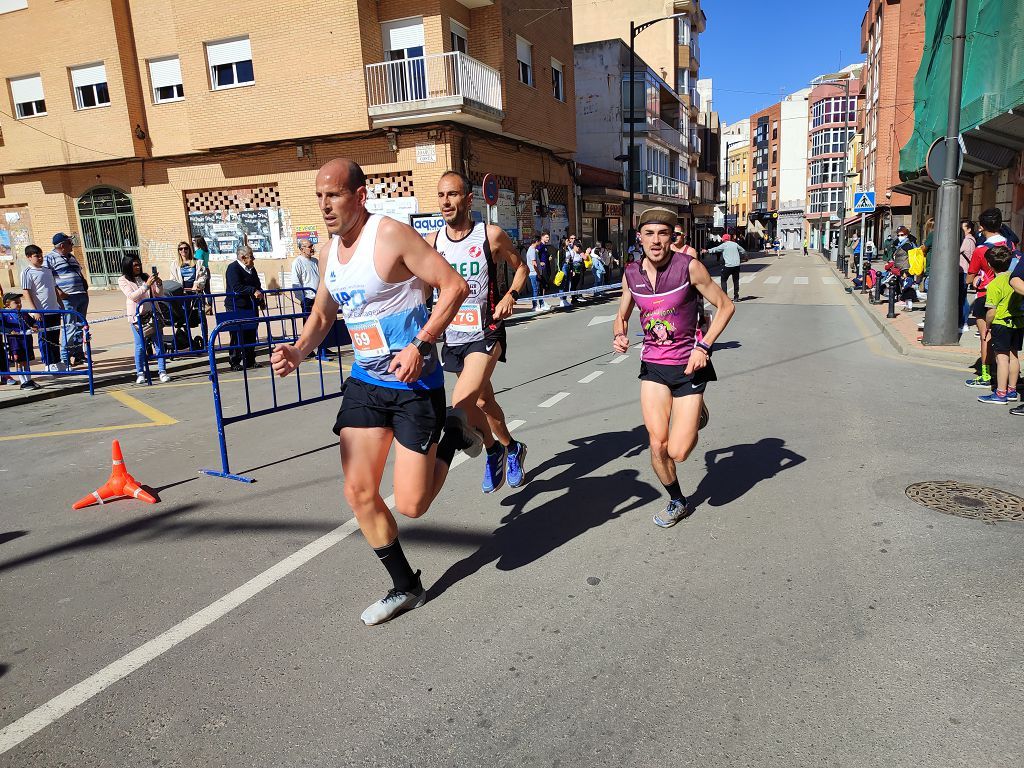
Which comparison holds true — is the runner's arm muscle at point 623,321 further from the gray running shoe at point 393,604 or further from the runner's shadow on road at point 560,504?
the gray running shoe at point 393,604

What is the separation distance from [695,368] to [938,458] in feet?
8.82

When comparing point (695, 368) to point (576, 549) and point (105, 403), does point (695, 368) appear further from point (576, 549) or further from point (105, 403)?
point (105, 403)

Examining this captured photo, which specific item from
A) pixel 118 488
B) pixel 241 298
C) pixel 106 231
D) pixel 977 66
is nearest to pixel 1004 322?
pixel 118 488

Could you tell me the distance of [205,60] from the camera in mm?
21328

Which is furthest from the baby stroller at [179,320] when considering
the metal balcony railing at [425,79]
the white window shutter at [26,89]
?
the white window shutter at [26,89]

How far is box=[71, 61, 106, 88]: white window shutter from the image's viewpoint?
22.9 meters

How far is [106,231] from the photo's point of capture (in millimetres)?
24281

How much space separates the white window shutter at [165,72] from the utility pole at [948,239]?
21345 mm

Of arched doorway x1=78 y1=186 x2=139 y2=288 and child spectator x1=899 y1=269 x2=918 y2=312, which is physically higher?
arched doorway x1=78 y1=186 x2=139 y2=288

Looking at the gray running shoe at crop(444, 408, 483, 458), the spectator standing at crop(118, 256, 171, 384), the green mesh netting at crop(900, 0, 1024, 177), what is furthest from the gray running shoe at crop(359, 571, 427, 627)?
the green mesh netting at crop(900, 0, 1024, 177)

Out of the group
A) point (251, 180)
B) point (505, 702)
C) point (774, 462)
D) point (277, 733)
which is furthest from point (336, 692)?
point (251, 180)

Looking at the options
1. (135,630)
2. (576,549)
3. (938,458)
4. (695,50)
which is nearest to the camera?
(135,630)

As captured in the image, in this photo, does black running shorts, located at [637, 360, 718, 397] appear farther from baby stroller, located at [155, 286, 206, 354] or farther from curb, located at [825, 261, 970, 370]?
baby stroller, located at [155, 286, 206, 354]

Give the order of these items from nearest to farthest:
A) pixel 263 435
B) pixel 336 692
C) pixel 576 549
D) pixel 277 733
→ pixel 277 733, pixel 336 692, pixel 576 549, pixel 263 435
